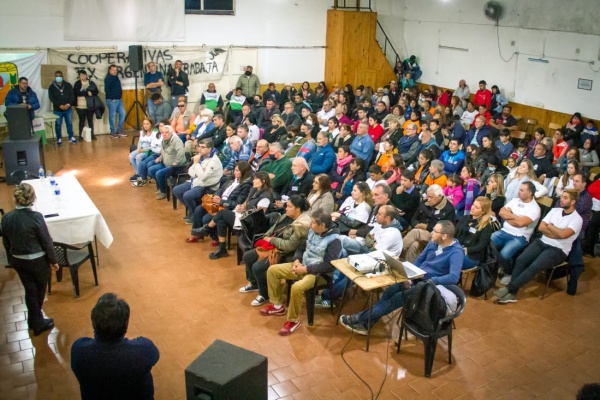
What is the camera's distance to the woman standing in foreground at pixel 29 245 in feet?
16.2

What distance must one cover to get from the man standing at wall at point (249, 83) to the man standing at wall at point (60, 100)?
12.9 ft

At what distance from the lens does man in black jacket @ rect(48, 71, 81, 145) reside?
39.1 feet

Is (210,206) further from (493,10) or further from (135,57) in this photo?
(493,10)

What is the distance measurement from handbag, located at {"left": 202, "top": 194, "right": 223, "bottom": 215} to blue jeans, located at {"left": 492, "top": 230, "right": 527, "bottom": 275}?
3310mm

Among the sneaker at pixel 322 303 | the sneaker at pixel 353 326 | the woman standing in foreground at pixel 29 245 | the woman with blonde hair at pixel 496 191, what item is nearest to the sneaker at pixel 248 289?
the sneaker at pixel 322 303

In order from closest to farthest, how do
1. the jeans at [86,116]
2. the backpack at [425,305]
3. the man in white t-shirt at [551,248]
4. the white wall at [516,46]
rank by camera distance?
the backpack at [425,305] → the man in white t-shirt at [551,248] → the white wall at [516,46] → the jeans at [86,116]

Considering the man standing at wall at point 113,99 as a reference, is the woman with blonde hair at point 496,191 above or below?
below

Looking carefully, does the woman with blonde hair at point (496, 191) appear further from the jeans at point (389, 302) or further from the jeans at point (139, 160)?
the jeans at point (139, 160)

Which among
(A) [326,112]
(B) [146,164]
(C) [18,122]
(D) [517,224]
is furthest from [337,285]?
(A) [326,112]

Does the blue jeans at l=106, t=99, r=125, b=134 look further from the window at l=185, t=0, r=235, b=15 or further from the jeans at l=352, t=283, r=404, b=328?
the jeans at l=352, t=283, r=404, b=328

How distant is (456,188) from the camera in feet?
22.5

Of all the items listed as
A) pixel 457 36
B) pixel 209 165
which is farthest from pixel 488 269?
pixel 457 36

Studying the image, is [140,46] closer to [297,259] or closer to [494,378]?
[297,259]

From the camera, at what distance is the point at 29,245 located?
4973 mm
